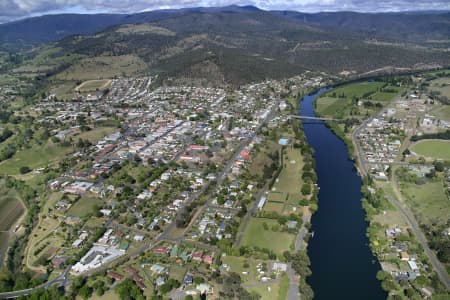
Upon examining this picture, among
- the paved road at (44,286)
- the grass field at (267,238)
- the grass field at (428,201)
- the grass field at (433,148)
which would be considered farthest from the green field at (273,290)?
the grass field at (433,148)

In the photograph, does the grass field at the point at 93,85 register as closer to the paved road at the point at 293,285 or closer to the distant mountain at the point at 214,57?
the distant mountain at the point at 214,57

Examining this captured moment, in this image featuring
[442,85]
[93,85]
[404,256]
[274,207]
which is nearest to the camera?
[404,256]

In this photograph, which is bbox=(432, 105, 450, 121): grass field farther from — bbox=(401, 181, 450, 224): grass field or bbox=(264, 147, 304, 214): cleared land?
bbox=(264, 147, 304, 214): cleared land

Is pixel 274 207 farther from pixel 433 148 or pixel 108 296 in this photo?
pixel 433 148

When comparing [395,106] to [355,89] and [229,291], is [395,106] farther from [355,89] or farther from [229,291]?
[229,291]

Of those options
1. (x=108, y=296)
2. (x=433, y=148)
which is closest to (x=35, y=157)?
(x=108, y=296)
